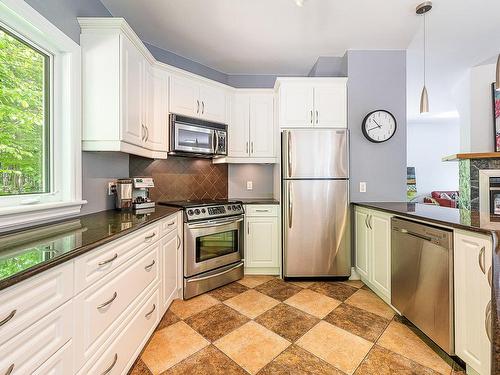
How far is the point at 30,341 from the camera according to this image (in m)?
0.81

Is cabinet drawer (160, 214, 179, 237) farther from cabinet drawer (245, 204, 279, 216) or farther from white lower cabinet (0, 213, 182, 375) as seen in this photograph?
cabinet drawer (245, 204, 279, 216)

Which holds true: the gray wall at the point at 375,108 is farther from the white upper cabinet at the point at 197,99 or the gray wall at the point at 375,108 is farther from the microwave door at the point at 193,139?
the microwave door at the point at 193,139

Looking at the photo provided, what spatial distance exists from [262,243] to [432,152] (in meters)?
7.30

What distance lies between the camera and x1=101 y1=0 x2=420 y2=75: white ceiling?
7.18 ft

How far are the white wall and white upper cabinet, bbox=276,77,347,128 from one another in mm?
5954

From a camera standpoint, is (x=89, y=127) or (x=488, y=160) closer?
(x=89, y=127)

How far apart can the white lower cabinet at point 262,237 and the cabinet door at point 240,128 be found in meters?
0.78

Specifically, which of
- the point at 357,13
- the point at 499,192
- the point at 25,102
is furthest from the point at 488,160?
the point at 25,102

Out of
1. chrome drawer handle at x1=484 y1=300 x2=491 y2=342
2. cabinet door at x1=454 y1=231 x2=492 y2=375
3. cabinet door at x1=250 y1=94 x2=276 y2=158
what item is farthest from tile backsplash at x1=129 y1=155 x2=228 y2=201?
chrome drawer handle at x1=484 y1=300 x2=491 y2=342

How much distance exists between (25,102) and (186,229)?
1487mm

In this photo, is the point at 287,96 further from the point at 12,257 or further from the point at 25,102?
the point at 12,257

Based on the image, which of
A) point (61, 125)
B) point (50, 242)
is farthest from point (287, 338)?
point (61, 125)

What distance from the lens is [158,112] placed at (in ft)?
8.27

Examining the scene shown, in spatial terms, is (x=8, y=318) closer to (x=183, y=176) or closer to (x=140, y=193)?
(x=140, y=193)
